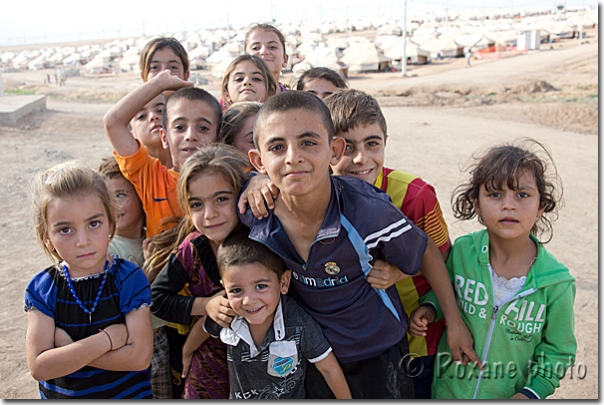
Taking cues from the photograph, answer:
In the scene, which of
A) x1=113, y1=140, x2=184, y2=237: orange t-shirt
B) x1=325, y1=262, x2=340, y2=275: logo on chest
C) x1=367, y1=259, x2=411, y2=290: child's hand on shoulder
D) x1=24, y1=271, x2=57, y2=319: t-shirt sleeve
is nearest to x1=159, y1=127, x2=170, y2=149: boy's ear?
x1=113, y1=140, x2=184, y2=237: orange t-shirt

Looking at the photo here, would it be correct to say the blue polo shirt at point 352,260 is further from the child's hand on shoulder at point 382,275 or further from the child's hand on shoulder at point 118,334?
the child's hand on shoulder at point 118,334

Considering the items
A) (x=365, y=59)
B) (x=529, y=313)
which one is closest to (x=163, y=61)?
(x=529, y=313)

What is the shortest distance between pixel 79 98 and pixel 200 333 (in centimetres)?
2310

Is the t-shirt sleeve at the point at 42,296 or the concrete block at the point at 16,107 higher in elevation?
the t-shirt sleeve at the point at 42,296

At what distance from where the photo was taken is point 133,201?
10.1ft

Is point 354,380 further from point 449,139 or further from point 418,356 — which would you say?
point 449,139

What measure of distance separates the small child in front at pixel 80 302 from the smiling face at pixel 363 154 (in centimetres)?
114

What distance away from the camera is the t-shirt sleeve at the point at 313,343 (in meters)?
2.21

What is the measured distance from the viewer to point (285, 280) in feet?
7.48

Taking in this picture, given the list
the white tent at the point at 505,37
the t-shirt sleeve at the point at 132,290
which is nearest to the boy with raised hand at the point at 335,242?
the t-shirt sleeve at the point at 132,290

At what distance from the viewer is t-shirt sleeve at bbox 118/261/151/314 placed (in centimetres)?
221

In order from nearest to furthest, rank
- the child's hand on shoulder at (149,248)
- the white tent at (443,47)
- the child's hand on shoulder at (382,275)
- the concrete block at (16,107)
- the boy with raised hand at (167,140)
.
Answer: the child's hand on shoulder at (382,275) < the child's hand on shoulder at (149,248) < the boy with raised hand at (167,140) < the concrete block at (16,107) < the white tent at (443,47)

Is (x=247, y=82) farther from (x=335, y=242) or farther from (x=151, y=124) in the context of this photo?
(x=335, y=242)

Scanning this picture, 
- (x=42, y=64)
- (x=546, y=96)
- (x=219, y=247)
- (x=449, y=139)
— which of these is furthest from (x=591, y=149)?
(x=42, y=64)
